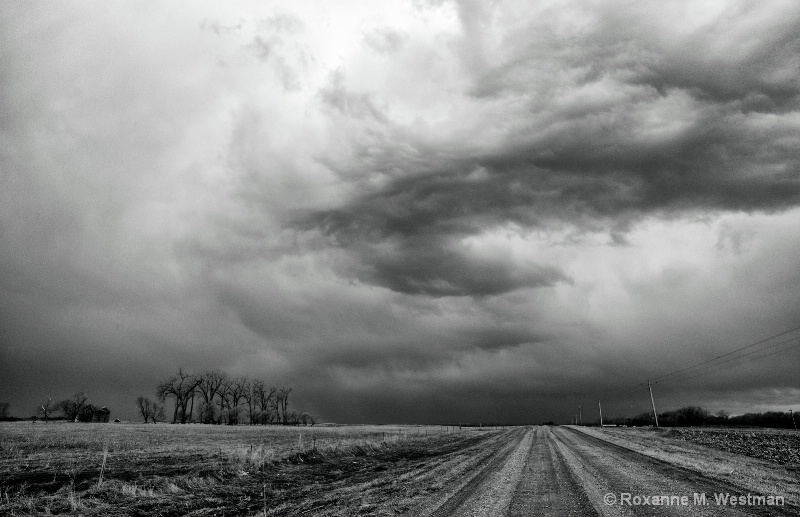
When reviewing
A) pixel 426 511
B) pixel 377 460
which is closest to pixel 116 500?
pixel 426 511

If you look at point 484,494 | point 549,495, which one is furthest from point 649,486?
point 484,494

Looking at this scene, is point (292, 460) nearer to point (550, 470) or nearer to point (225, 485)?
point (225, 485)

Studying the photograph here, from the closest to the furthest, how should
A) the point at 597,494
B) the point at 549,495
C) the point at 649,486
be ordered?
the point at 597,494
the point at 549,495
the point at 649,486

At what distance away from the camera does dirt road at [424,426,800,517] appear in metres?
12.6

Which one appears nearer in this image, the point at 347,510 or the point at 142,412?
the point at 347,510

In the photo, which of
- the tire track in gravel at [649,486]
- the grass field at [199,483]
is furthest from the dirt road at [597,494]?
the grass field at [199,483]

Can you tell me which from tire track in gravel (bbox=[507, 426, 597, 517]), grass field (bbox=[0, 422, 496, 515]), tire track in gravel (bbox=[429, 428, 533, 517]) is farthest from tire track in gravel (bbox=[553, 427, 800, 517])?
grass field (bbox=[0, 422, 496, 515])

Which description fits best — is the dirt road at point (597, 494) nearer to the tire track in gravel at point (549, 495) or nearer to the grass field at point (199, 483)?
the tire track in gravel at point (549, 495)

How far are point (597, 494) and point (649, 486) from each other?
9.77 ft

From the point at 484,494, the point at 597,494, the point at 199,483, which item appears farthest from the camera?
the point at 199,483

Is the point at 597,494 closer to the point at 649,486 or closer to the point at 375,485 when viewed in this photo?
the point at 649,486

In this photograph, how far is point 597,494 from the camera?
14.8 meters

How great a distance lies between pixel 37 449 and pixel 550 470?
34.9m

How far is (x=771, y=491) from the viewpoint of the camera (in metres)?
15.1
